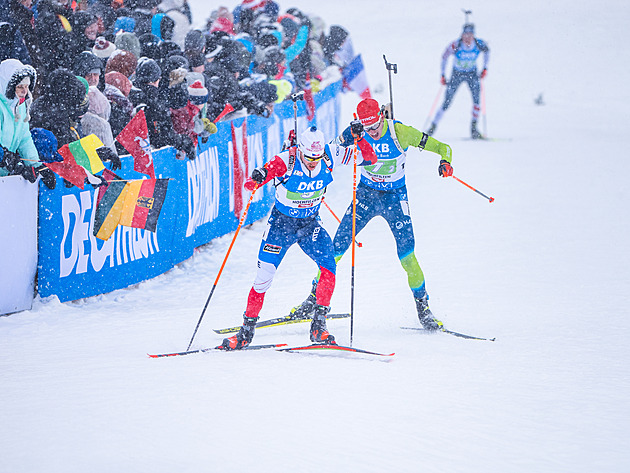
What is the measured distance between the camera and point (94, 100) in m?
6.56

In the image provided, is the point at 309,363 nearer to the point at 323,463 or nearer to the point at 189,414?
the point at 189,414

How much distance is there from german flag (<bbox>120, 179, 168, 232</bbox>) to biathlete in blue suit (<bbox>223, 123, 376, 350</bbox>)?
5.81ft

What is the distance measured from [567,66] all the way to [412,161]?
55.2 ft

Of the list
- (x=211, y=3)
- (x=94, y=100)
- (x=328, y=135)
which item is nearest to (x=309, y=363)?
(x=94, y=100)

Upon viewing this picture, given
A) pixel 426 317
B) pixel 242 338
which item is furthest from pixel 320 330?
pixel 426 317

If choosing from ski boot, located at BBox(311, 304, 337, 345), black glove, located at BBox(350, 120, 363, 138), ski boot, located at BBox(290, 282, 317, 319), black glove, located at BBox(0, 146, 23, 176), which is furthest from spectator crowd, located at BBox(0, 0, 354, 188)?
ski boot, located at BBox(311, 304, 337, 345)

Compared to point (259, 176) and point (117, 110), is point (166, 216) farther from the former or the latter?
point (259, 176)

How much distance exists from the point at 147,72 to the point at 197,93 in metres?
0.82

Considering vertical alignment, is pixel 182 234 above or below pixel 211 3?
below

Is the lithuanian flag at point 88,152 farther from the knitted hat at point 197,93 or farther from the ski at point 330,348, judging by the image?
the ski at point 330,348

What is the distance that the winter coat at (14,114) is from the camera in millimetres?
5613

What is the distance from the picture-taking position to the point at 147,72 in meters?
7.17

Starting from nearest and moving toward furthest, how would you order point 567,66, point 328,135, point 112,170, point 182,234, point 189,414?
point 189,414
point 112,170
point 182,234
point 328,135
point 567,66

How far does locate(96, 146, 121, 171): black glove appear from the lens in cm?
624
